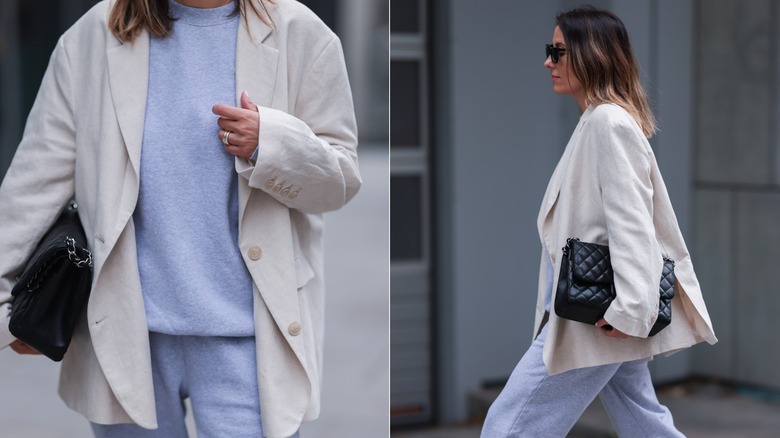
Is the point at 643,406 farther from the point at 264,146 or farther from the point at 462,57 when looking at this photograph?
the point at 462,57

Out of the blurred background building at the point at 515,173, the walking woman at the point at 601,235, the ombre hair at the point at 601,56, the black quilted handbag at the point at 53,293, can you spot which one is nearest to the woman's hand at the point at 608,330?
the walking woman at the point at 601,235

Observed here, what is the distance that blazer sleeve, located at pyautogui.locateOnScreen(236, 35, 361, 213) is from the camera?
113 inches

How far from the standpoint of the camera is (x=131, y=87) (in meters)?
2.97

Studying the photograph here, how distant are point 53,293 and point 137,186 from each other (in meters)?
0.38

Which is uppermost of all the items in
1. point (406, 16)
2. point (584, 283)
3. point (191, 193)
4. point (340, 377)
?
point (406, 16)

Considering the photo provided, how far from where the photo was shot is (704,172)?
6816 mm

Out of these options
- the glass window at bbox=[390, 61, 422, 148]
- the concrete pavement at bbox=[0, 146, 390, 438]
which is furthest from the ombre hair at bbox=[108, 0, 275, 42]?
the glass window at bbox=[390, 61, 422, 148]

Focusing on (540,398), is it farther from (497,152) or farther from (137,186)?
(497,152)

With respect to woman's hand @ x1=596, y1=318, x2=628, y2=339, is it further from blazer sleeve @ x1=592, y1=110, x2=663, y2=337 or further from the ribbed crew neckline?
the ribbed crew neckline

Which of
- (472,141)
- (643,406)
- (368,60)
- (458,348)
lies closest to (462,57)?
(472,141)

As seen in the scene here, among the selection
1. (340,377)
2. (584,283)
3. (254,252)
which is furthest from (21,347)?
(340,377)

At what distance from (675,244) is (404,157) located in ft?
11.0

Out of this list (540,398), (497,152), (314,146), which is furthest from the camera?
(497,152)

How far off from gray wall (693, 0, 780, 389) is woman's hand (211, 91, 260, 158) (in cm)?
440
